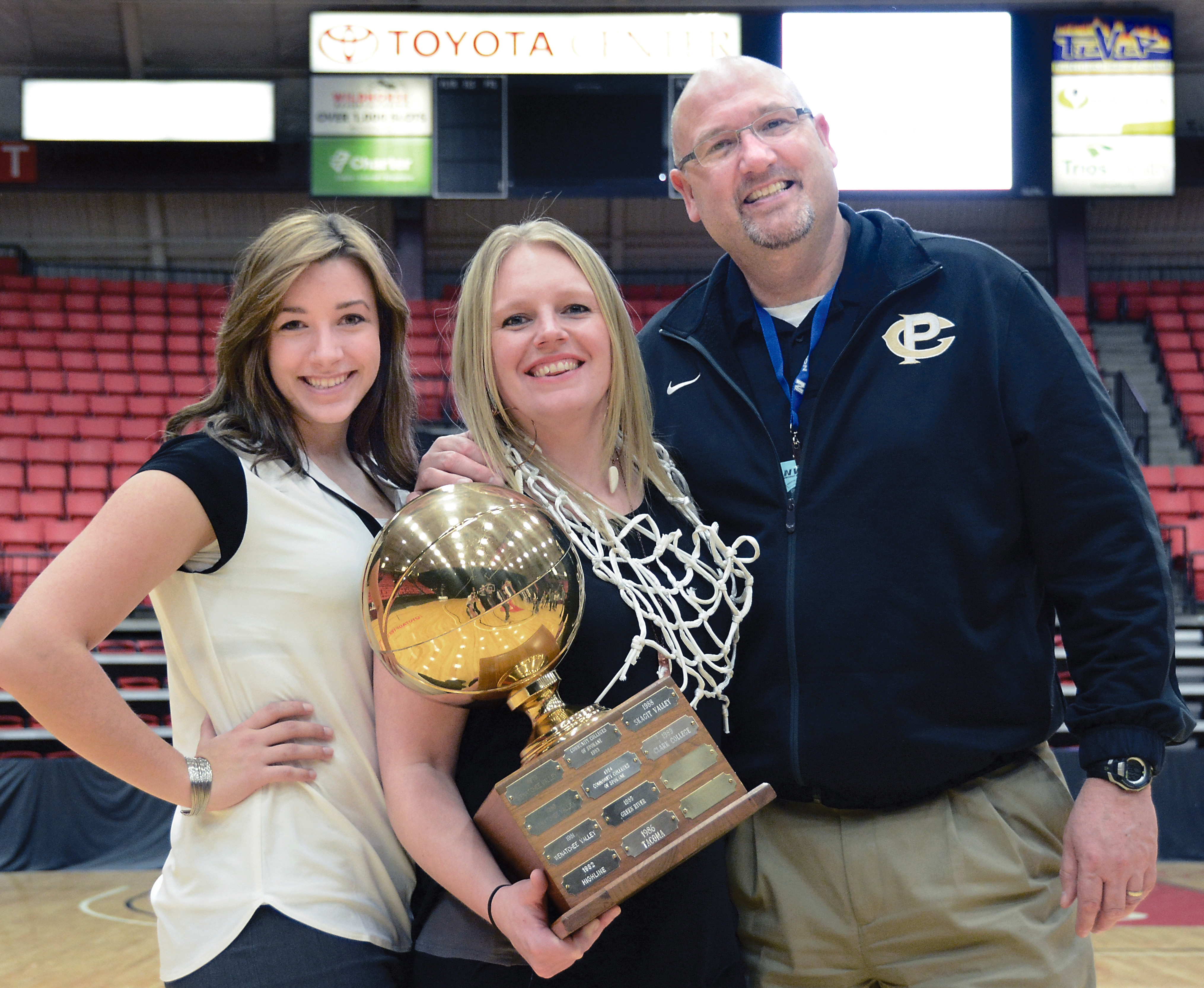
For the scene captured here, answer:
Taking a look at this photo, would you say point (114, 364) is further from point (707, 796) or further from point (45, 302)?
point (707, 796)

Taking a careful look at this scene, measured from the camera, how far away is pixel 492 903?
42.6 inches

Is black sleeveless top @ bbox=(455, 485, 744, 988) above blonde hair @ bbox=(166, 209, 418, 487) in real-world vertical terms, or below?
below

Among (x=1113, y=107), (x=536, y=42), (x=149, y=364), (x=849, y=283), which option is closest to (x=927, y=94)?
(x=1113, y=107)

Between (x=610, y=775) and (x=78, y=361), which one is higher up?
(x=78, y=361)

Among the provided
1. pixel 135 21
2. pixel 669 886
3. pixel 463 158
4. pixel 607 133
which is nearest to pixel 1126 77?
pixel 607 133

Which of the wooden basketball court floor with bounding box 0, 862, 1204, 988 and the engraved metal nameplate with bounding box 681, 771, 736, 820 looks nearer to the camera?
the engraved metal nameplate with bounding box 681, 771, 736, 820

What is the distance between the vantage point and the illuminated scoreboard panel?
7938 millimetres

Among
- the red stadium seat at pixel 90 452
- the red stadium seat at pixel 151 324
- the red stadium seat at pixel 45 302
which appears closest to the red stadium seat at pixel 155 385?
the red stadium seat at pixel 151 324

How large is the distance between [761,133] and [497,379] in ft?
1.95

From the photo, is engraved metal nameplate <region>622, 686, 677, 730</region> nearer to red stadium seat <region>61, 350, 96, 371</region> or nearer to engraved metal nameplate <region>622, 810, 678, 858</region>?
engraved metal nameplate <region>622, 810, 678, 858</region>

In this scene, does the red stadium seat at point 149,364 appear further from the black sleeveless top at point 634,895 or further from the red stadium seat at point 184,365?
the black sleeveless top at point 634,895

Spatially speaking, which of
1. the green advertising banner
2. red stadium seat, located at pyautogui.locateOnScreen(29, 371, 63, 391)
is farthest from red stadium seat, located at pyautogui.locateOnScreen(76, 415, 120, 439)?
the green advertising banner

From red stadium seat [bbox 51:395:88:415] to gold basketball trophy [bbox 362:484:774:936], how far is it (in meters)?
7.95

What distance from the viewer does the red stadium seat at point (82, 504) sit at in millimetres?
6996
